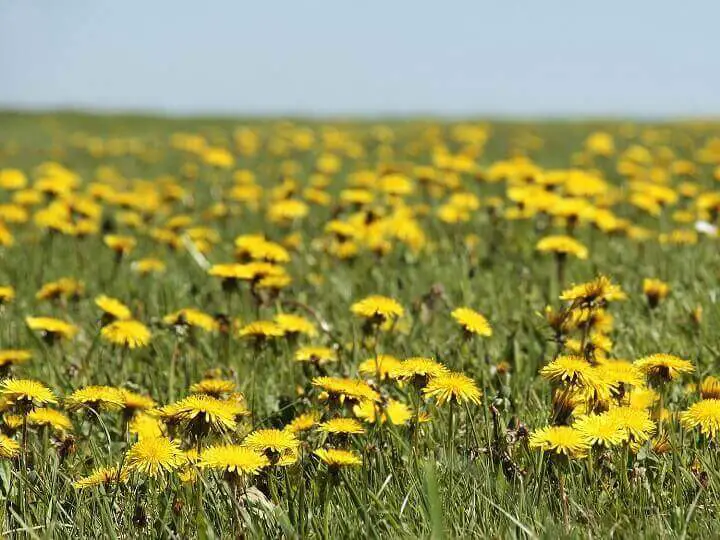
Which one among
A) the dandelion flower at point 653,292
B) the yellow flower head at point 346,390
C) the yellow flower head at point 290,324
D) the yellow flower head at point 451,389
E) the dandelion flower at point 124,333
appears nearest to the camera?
the yellow flower head at point 451,389

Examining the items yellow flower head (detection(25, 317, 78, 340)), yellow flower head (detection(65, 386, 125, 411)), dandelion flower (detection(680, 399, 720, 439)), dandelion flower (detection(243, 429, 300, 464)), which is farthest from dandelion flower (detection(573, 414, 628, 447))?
yellow flower head (detection(25, 317, 78, 340))

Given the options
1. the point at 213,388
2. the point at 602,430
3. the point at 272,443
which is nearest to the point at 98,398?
the point at 213,388

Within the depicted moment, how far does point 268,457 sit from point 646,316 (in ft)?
6.29

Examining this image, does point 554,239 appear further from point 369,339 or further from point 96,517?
point 96,517

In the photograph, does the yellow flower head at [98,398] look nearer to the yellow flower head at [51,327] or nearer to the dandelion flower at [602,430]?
the yellow flower head at [51,327]

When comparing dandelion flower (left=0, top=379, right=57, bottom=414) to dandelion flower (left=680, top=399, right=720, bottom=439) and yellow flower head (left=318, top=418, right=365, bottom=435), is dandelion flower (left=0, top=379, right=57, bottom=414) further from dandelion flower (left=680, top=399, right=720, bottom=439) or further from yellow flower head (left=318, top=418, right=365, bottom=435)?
dandelion flower (left=680, top=399, right=720, bottom=439)

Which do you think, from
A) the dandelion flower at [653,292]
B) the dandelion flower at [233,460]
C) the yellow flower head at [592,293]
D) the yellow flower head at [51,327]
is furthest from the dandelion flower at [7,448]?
the dandelion flower at [653,292]

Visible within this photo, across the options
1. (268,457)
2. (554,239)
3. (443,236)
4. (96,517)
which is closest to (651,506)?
(268,457)

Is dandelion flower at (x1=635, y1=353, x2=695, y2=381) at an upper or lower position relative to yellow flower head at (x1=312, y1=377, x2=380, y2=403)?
upper

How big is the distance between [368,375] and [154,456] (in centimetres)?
81

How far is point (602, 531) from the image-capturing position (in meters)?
1.60

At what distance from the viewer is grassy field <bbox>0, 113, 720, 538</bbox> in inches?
66.9

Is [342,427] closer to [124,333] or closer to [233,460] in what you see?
[233,460]

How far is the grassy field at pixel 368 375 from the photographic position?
170 cm
